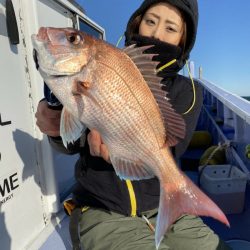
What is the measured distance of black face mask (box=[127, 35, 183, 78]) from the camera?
6.93 feet

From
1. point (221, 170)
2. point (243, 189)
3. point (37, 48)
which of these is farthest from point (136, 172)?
point (221, 170)

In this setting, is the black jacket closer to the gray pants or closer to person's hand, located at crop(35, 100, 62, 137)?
the gray pants

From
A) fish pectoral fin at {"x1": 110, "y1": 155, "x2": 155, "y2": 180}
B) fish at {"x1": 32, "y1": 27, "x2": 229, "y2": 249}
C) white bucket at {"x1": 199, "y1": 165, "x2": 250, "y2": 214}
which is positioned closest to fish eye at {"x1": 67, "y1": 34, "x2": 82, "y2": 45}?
fish at {"x1": 32, "y1": 27, "x2": 229, "y2": 249}

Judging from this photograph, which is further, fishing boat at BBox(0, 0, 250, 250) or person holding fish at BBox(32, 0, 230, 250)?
fishing boat at BBox(0, 0, 250, 250)

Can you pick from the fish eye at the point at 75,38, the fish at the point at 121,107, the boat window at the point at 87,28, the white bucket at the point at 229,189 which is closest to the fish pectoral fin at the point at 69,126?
the fish at the point at 121,107

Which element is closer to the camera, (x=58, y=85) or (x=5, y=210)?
(x=58, y=85)

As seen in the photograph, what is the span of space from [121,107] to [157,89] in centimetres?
21

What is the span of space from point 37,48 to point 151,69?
50 cm

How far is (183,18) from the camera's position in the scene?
2.24 meters

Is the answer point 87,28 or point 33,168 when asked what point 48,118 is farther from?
point 87,28

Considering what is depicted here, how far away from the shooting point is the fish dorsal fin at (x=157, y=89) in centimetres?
144

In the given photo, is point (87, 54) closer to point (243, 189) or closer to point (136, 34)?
point (136, 34)

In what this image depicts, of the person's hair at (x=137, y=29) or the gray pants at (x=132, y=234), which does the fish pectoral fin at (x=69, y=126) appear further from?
the person's hair at (x=137, y=29)

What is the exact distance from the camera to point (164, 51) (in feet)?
7.07
